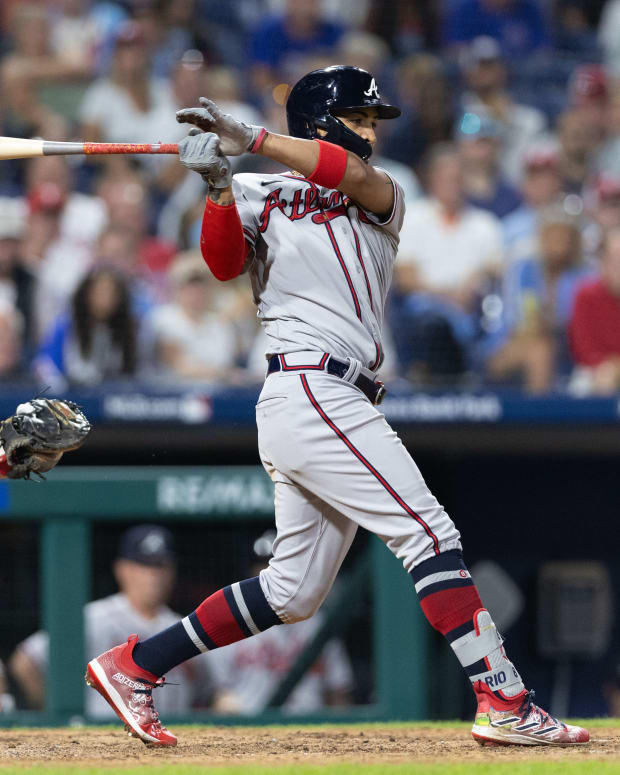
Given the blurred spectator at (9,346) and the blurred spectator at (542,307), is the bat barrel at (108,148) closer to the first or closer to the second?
the blurred spectator at (9,346)

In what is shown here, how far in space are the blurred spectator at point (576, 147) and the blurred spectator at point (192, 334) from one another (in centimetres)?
236

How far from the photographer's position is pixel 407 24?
819cm

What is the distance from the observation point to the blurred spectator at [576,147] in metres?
7.42

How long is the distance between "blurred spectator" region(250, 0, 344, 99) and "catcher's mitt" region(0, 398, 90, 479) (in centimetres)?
487

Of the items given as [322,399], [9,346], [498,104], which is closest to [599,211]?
[498,104]

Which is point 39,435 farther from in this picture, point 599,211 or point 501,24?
point 501,24

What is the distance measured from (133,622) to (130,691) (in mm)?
1698

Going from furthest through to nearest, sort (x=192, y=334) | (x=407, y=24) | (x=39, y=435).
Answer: (x=407, y=24) → (x=192, y=334) → (x=39, y=435)

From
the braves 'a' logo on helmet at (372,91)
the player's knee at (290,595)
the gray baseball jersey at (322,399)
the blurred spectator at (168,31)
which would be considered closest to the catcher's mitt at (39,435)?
the gray baseball jersey at (322,399)

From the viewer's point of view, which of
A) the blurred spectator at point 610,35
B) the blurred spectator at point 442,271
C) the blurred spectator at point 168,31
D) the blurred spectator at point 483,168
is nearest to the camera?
the blurred spectator at point 442,271

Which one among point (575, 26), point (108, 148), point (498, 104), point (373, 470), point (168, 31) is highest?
point (575, 26)

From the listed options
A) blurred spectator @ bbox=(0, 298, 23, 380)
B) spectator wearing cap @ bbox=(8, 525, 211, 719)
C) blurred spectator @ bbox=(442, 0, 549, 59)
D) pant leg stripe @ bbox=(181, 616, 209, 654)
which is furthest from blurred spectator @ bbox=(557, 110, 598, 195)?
pant leg stripe @ bbox=(181, 616, 209, 654)

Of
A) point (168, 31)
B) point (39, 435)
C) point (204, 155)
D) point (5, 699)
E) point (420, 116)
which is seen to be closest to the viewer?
point (204, 155)

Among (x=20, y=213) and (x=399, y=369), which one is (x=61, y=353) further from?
(x=399, y=369)
